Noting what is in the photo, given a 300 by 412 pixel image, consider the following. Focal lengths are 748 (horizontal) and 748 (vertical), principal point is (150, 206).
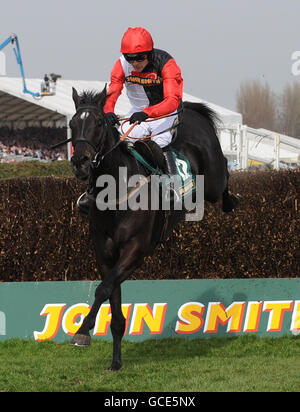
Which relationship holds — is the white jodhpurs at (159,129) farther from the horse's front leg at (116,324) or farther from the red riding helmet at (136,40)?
the horse's front leg at (116,324)

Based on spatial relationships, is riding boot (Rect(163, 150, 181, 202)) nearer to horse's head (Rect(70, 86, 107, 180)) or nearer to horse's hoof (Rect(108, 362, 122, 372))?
horse's head (Rect(70, 86, 107, 180))

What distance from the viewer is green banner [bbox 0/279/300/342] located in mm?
8016

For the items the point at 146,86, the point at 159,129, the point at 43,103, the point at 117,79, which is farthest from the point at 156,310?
the point at 43,103

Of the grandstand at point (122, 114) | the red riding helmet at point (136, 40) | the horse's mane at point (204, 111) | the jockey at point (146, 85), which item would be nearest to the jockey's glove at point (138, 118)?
the jockey at point (146, 85)

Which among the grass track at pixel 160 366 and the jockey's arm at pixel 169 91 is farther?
the jockey's arm at pixel 169 91

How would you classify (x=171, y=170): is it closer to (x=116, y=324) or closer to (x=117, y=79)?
(x=117, y=79)

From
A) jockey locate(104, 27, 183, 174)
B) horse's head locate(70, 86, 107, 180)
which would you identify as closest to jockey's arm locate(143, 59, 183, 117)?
jockey locate(104, 27, 183, 174)

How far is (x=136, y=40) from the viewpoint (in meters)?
6.04

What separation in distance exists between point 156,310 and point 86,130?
10.5ft

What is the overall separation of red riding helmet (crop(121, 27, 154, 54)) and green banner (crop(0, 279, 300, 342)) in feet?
9.38

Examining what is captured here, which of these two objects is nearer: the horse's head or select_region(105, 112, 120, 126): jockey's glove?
the horse's head

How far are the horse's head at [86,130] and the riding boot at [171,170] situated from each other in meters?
1.03

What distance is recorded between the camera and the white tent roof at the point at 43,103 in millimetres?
28062
